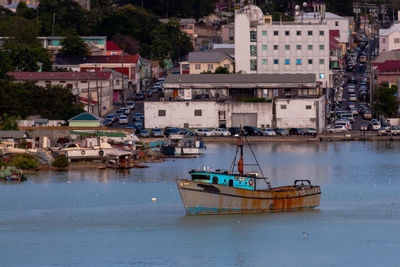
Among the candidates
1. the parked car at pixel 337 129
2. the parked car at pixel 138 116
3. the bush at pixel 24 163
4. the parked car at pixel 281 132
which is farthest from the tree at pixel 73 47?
the bush at pixel 24 163

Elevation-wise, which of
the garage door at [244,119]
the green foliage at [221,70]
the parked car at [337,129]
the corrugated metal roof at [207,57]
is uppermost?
the corrugated metal roof at [207,57]

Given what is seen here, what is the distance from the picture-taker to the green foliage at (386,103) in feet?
283

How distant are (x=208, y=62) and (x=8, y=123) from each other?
33.6 m

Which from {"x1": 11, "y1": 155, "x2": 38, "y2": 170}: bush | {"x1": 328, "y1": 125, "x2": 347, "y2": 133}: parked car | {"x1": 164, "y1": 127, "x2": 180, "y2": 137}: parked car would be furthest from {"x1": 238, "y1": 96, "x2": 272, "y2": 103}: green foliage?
{"x1": 11, "y1": 155, "x2": 38, "y2": 170}: bush

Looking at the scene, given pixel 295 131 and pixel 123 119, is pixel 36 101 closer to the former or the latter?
pixel 123 119

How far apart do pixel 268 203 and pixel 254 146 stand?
3250 centimetres

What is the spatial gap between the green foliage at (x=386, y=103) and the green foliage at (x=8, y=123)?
27.4 metres

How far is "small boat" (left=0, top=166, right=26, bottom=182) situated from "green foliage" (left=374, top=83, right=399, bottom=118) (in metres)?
35.7

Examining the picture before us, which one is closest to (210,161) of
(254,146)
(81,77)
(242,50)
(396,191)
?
(254,146)

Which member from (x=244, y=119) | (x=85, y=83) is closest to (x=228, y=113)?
(x=244, y=119)

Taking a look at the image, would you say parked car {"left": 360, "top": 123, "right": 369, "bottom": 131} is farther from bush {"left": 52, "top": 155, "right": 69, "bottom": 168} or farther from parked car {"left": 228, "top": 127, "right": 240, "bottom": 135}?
bush {"left": 52, "top": 155, "right": 69, "bottom": 168}

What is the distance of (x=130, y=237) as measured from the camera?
41.5 meters

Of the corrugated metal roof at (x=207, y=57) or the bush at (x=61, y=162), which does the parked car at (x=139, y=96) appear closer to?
the corrugated metal roof at (x=207, y=57)

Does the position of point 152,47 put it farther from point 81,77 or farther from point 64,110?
point 64,110
